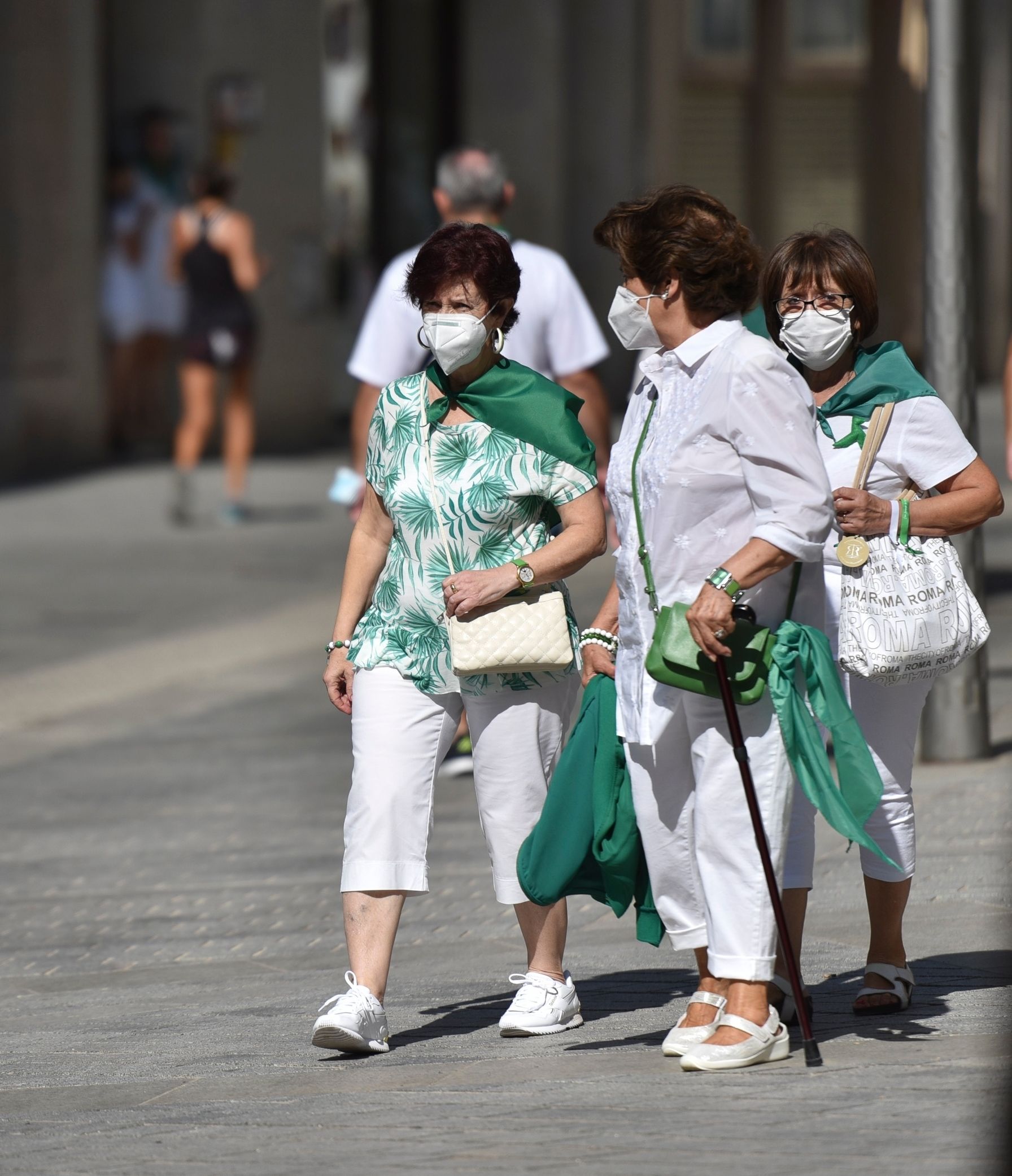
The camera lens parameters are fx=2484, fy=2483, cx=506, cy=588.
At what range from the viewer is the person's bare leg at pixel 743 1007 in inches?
187

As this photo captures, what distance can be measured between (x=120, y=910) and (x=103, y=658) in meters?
4.05

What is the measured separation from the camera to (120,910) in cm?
679

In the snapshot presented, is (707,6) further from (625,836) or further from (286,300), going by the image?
(625,836)

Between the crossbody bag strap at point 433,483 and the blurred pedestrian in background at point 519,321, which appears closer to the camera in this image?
the crossbody bag strap at point 433,483

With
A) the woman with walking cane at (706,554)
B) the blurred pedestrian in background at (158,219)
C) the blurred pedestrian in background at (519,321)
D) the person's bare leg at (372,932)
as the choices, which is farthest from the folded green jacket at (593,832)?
the blurred pedestrian in background at (158,219)

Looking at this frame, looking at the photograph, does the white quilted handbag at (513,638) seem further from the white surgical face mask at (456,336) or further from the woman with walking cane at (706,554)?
the white surgical face mask at (456,336)

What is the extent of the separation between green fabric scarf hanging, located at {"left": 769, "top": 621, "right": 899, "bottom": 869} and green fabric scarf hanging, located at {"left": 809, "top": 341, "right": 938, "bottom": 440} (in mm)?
548

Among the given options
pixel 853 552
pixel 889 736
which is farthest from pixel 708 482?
pixel 889 736

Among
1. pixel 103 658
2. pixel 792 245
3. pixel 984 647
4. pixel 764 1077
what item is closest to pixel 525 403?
pixel 792 245

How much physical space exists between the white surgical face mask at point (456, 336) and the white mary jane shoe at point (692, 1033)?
1.39 meters

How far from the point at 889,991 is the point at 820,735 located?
2.30 feet

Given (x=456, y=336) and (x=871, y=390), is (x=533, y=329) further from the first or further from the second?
(x=871, y=390)

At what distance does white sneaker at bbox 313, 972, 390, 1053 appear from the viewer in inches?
197

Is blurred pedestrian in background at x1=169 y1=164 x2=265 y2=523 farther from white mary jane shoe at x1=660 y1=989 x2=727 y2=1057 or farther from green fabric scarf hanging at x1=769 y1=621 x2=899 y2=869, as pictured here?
green fabric scarf hanging at x1=769 y1=621 x2=899 y2=869
